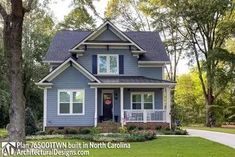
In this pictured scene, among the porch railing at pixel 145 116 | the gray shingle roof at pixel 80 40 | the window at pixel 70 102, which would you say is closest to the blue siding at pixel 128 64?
the gray shingle roof at pixel 80 40

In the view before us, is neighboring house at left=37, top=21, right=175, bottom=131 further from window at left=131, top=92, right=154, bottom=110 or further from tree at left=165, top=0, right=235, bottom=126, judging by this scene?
tree at left=165, top=0, right=235, bottom=126

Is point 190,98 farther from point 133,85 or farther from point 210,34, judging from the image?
point 133,85

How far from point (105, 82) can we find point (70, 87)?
91.8 inches

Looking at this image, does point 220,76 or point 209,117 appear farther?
point 209,117

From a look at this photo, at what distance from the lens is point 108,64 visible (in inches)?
1191

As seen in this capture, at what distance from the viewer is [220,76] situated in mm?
38812

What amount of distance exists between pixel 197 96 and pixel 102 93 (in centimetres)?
2653

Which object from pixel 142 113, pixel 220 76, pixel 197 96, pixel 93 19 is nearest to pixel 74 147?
pixel 142 113

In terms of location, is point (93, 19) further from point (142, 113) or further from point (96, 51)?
point (142, 113)

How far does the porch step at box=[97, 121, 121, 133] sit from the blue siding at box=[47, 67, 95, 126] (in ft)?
4.05

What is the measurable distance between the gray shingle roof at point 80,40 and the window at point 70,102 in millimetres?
3460

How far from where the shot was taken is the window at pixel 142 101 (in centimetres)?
2959

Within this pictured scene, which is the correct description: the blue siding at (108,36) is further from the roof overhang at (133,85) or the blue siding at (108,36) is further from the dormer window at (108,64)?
the roof overhang at (133,85)

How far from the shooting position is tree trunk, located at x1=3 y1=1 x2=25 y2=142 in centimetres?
1473
